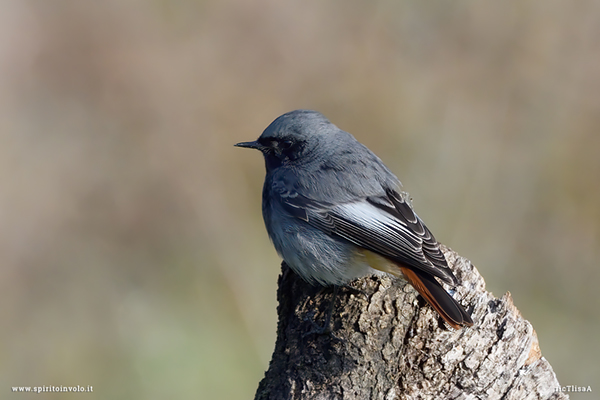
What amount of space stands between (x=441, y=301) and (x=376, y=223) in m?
0.92

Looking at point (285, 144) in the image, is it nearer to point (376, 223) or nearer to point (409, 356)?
point (376, 223)

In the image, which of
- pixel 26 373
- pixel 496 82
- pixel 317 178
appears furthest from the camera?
pixel 496 82

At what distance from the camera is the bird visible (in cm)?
342

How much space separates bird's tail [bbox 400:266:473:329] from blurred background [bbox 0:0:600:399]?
10.1 ft

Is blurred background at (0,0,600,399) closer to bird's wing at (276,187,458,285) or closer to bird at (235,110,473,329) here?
bird at (235,110,473,329)

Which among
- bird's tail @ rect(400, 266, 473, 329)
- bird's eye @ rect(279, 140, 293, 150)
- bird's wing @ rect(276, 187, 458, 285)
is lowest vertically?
bird's tail @ rect(400, 266, 473, 329)

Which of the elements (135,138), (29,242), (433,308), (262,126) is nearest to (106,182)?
(135,138)

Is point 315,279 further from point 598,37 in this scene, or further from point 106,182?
point 598,37

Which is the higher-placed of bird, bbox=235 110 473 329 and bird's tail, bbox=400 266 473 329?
bird, bbox=235 110 473 329

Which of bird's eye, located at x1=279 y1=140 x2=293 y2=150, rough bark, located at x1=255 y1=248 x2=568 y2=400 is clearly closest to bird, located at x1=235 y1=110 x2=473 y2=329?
bird's eye, located at x1=279 y1=140 x2=293 y2=150

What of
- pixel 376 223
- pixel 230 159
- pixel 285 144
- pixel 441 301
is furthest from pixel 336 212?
pixel 230 159

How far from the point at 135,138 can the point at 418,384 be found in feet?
17.3

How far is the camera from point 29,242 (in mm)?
6207

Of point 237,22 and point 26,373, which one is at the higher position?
point 237,22
